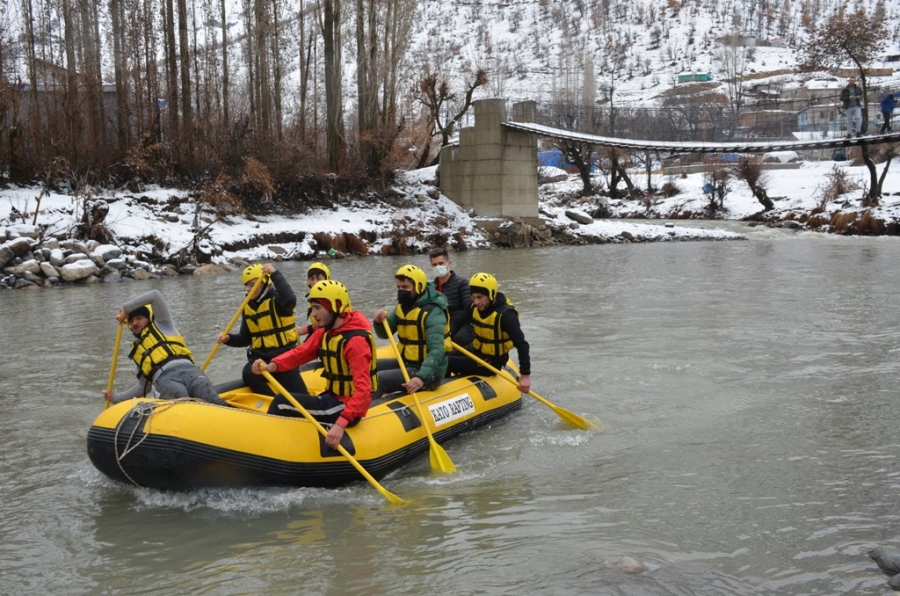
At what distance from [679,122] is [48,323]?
2636 cm

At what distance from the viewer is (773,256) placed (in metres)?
19.4

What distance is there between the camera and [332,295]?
4938mm

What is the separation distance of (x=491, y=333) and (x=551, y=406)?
751 mm

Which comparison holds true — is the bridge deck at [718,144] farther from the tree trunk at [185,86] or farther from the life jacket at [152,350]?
the life jacket at [152,350]

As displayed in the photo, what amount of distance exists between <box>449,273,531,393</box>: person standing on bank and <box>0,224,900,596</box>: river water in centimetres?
51

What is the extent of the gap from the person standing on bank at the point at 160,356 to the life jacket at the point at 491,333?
7.24ft

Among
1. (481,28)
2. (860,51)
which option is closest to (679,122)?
(860,51)

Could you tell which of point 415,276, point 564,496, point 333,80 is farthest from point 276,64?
point 564,496

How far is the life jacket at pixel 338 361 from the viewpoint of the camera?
507 cm

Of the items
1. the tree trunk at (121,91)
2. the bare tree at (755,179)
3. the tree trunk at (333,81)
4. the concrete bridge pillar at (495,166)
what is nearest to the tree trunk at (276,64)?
the tree trunk at (333,81)

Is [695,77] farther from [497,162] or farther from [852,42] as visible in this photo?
[497,162]

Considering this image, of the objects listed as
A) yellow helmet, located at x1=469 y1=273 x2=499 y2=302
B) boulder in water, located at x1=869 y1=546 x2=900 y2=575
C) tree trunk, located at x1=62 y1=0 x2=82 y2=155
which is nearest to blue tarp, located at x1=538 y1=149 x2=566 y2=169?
tree trunk, located at x1=62 y1=0 x2=82 y2=155

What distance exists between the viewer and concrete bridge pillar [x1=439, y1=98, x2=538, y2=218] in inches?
987

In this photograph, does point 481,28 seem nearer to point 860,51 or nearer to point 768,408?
point 860,51
